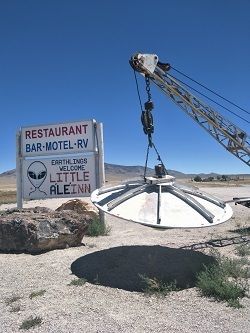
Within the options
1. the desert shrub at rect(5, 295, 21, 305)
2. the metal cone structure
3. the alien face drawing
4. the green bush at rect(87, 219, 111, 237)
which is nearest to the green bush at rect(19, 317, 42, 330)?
the desert shrub at rect(5, 295, 21, 305)

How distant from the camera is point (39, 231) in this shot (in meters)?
12.8

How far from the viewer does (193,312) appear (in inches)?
323

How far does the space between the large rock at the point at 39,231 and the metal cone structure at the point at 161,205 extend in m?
1.61

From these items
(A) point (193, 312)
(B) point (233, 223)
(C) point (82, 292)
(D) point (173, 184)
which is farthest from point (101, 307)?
(B) point (233, 223)

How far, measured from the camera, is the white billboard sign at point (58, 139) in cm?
1764

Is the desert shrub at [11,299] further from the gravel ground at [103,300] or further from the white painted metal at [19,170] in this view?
the white painted metal at [19,170]

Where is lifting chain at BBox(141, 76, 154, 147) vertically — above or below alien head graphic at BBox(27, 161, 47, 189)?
above

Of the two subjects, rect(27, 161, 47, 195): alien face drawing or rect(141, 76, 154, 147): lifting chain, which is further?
rect(27, 161, 47, 195): alien face drawing

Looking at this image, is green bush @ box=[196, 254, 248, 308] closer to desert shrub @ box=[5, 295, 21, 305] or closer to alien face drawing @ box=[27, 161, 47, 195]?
desert shrub @ box=[5, 295, 21, 305]

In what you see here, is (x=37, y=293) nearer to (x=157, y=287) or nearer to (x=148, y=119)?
(x=157, y=287)

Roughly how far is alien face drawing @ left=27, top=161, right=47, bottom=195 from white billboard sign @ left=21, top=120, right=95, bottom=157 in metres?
0.45

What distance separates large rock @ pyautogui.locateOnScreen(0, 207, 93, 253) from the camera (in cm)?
1278

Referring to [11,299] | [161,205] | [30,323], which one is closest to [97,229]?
[161,205]

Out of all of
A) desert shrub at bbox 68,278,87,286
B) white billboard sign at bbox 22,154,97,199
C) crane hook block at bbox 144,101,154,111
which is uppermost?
crane hook block at bbox 144,101,154,111
